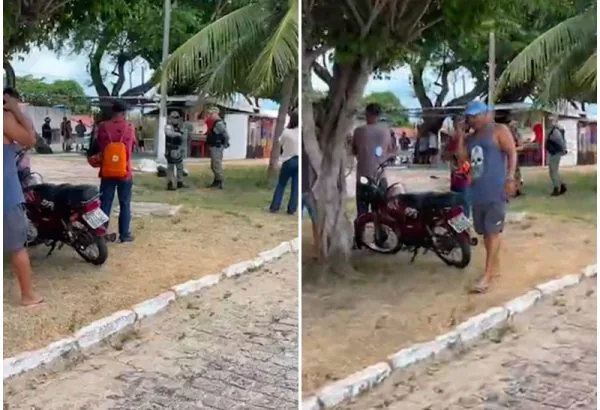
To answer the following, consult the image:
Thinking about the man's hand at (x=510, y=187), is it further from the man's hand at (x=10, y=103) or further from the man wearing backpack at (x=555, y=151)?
the man's hand at (x=10, y=103)

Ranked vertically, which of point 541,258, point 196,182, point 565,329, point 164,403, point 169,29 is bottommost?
point 164,403

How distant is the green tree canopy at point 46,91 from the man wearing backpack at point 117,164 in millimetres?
123

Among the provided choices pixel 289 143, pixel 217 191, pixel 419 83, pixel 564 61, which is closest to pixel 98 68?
pixel 217 191

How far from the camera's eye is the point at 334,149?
9.08 feet

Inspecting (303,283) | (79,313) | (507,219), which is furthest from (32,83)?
(507,219)

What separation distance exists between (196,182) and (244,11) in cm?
60

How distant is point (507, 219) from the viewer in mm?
2777

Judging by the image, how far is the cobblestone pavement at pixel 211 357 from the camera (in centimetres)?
269

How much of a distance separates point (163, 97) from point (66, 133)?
1.12 ft

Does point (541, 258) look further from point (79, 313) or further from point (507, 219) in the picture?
point (79, 313)

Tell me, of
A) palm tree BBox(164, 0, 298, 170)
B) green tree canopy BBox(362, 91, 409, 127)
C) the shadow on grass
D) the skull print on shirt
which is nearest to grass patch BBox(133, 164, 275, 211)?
the shadow on grass

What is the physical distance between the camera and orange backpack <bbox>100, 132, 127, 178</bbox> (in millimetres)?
2766

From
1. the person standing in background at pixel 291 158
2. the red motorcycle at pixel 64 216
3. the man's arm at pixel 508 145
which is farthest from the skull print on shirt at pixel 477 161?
the red motorcycle at pixel 64 216

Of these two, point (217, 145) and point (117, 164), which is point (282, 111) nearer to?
point (217, 145)
